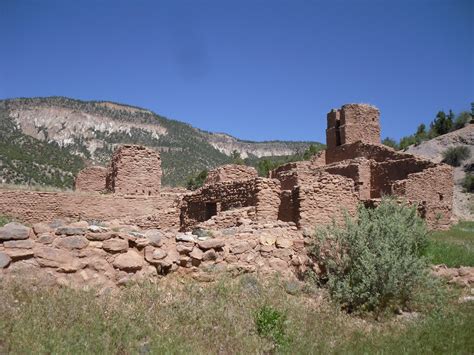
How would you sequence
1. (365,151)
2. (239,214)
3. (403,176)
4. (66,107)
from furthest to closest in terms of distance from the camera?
(66,107) → (365,151) → (403,176) → (239,214)

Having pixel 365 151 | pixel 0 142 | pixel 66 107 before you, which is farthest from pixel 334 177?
pixel 66 107

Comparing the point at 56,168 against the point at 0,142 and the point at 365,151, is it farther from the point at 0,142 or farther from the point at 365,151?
the point at 365,151

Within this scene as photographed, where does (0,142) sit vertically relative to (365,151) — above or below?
above

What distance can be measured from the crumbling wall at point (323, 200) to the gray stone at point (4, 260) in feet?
19.6

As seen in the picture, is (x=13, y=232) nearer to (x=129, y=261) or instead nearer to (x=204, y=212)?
(x=129, y=261)

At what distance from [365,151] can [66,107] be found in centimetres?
10007

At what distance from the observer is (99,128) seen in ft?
339

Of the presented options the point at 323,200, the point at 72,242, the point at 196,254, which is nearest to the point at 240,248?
the point at 196,254

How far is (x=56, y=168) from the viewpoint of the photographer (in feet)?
177

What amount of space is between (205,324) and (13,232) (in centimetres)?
266

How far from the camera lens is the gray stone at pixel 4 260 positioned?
5.34 m

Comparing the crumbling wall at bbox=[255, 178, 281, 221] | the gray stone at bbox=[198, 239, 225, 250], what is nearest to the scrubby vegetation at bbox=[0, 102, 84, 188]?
the crumbling wall at bbox=[255, 178, 281, 221]

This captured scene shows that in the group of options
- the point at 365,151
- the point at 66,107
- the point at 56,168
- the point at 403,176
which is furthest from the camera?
the point at 66,107

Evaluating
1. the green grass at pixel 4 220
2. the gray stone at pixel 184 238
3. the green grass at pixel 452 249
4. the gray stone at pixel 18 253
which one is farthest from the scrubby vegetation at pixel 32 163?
the gray stone at pixel 18 253
